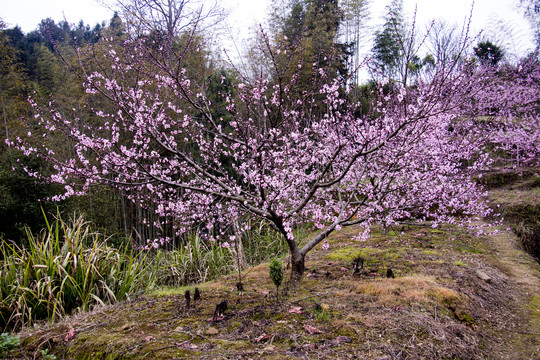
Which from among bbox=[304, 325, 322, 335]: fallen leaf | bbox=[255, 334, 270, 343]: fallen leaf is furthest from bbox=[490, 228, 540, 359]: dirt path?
bbox=[255, 334, 270, 343]: fallen leaf

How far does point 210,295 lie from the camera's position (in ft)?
11.4

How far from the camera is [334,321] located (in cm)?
248

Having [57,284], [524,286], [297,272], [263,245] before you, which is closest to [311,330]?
[297,272]

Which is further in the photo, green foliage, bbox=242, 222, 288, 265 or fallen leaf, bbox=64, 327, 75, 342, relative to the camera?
green foliage, bbox=242, 222, 288, 265

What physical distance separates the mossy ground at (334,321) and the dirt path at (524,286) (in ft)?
0.05

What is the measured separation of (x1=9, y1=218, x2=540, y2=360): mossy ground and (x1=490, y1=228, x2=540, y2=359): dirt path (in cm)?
2

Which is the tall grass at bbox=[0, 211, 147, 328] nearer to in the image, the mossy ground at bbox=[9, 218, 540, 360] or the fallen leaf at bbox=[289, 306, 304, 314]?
the mossy ground at bbox=[9, 218, 540, 360]

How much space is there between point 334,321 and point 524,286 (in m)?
3.38

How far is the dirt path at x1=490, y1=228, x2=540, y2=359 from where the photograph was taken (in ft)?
9.04

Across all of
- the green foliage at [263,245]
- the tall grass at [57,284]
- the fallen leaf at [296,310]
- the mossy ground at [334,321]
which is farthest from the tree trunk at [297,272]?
the green foliage at [263,245]

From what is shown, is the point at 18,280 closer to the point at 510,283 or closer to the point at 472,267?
the point at 472,267

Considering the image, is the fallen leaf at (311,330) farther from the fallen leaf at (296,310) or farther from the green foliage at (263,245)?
the green foliage at (263,245)

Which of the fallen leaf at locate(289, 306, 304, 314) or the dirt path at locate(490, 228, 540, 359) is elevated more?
the fallen leaf at locate(289, 306, 304, 314)

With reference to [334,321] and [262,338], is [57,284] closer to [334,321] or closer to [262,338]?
[262,338]
